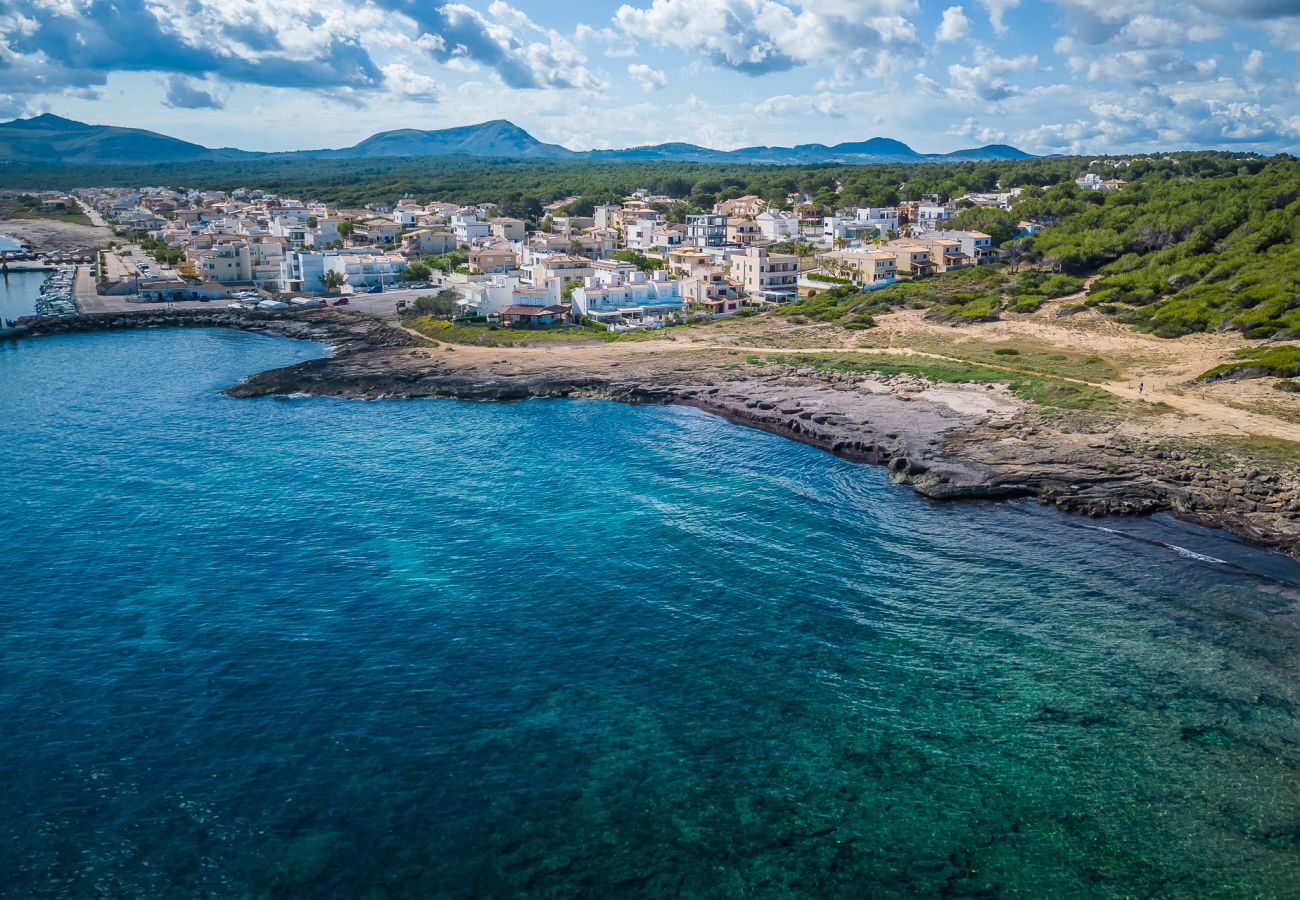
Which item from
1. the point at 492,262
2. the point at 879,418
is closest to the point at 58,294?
the point at 492,262

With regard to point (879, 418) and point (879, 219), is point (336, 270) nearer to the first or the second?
point (879, 219)

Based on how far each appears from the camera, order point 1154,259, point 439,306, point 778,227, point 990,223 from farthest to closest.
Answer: point 778,227 → point 990,223 → point 439,306 → point 1154,259

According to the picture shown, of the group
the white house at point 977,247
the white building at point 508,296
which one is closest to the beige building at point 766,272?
the white house at point 977,247

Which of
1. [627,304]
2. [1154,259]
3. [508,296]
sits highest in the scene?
[1154,259]

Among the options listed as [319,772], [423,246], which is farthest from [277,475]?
[423,246]

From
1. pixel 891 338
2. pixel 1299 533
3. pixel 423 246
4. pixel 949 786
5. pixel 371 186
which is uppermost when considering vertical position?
pixel 371 186

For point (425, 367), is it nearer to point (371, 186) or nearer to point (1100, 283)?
point (1100, 283)

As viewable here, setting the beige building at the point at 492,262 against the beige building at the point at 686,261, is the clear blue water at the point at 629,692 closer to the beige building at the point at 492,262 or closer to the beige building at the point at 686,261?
the beige building at the point at 686,261
